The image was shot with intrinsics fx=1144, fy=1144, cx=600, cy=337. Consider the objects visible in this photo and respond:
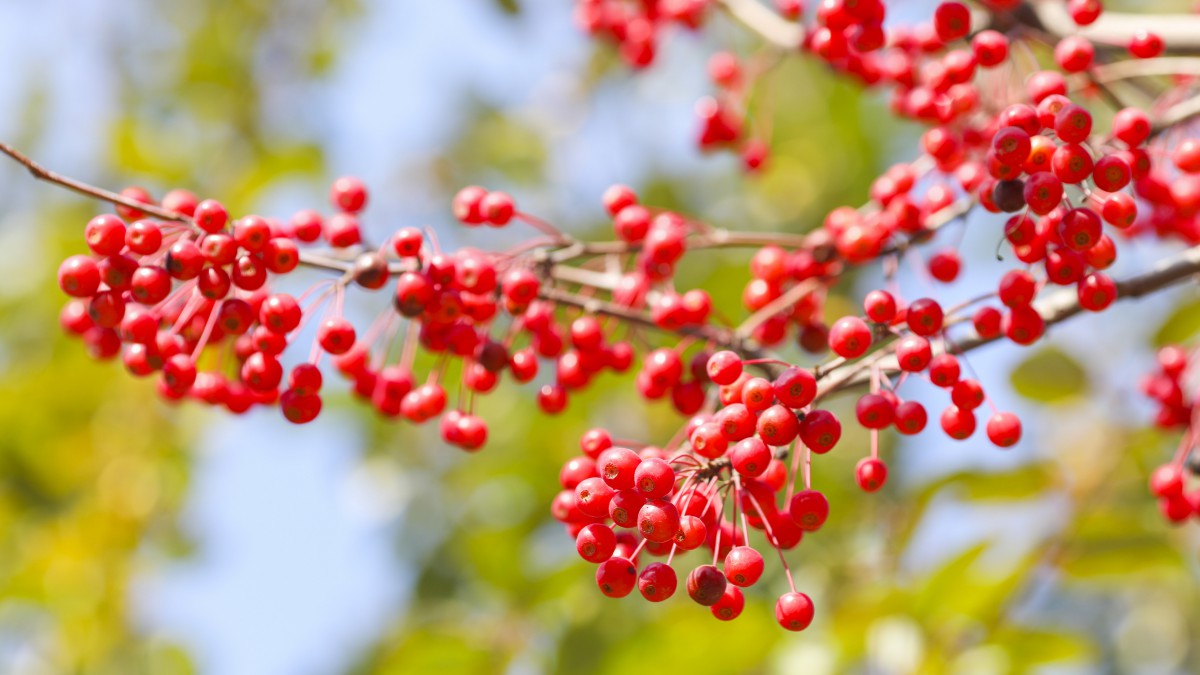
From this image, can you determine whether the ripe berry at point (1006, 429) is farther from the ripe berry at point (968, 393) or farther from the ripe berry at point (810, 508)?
the ripe berry at point (810, 508)

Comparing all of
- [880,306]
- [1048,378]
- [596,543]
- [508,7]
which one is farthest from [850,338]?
[508,7]

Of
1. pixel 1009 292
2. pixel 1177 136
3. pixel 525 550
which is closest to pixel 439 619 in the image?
pixel 525 550

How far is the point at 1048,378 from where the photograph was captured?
2.87 meters

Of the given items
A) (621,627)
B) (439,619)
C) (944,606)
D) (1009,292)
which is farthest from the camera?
(439,619)

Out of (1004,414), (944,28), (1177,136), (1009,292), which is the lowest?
(1004,414)

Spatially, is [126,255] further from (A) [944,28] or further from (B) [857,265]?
(A) [944,28]

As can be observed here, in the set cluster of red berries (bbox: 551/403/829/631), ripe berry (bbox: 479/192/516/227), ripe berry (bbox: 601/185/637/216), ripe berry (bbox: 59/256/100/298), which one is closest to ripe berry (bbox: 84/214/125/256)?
ripe berry (bbox: 59/256/100/298)

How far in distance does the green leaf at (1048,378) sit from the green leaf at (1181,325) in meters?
0.33

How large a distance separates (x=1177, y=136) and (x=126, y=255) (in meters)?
1.77

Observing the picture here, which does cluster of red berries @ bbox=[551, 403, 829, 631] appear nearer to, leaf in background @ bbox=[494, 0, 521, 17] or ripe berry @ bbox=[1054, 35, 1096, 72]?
ripe berry @ bbox=[1054, 35, 1096, 72]

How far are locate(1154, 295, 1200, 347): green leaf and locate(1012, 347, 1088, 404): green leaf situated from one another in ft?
1.07

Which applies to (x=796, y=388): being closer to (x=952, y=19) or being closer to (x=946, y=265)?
(x=946, y=265)

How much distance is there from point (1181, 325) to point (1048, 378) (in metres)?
0.40

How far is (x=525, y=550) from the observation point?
2.87 meters
